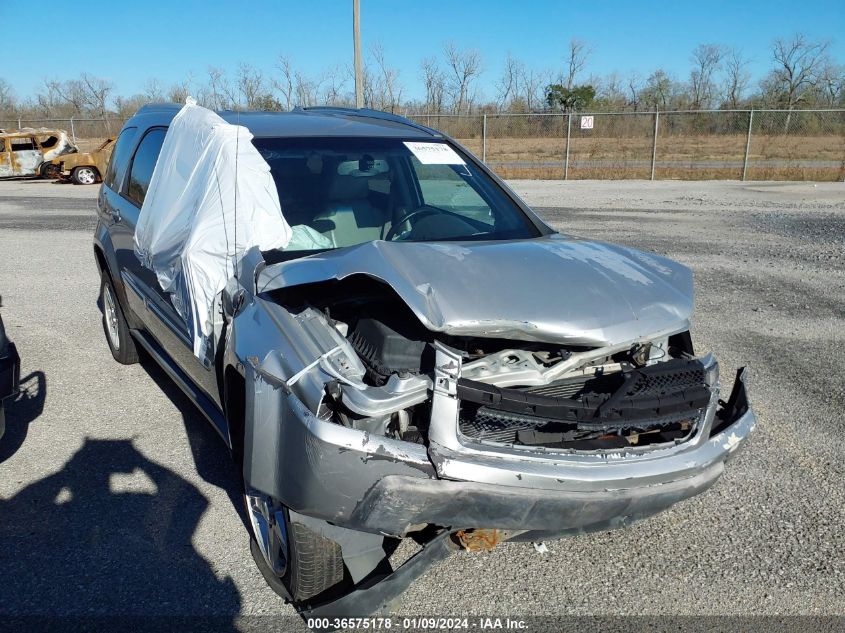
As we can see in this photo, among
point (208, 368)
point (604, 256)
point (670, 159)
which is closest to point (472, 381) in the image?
point (604, 256)

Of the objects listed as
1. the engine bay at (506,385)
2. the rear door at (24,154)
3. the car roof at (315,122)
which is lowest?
the rear door at (24,154)

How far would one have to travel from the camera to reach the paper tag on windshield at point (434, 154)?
415cm

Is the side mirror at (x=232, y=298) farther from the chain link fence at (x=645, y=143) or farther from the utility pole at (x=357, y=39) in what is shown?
the chain link fence at (x=645, y=143)

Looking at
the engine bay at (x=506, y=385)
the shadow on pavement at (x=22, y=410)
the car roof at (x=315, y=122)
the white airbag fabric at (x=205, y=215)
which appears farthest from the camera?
the shadow on pavement at (x=22, y=410)

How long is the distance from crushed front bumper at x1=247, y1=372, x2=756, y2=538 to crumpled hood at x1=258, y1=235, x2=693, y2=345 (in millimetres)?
443

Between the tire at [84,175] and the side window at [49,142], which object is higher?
the side window at [49,142]

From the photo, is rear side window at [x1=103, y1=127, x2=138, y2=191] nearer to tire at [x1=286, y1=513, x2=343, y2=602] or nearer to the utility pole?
tire at [x1=286, y1=513, x2=343, y2=602]

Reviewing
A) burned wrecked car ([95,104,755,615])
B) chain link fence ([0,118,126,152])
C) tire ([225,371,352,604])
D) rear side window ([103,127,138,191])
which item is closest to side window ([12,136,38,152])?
chain link fence ([0,118,126,152])

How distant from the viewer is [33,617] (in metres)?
2.80

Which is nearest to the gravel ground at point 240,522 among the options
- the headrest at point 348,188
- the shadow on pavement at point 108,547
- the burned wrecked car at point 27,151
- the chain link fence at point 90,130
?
the shadow on pavement at point 108,547

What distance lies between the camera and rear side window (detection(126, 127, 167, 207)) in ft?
15.1

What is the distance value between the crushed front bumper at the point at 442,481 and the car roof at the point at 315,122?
6.91 feet

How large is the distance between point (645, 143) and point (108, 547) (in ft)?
103

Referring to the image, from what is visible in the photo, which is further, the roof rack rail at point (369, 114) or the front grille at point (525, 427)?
the roof rack rail at point (369, 114)
